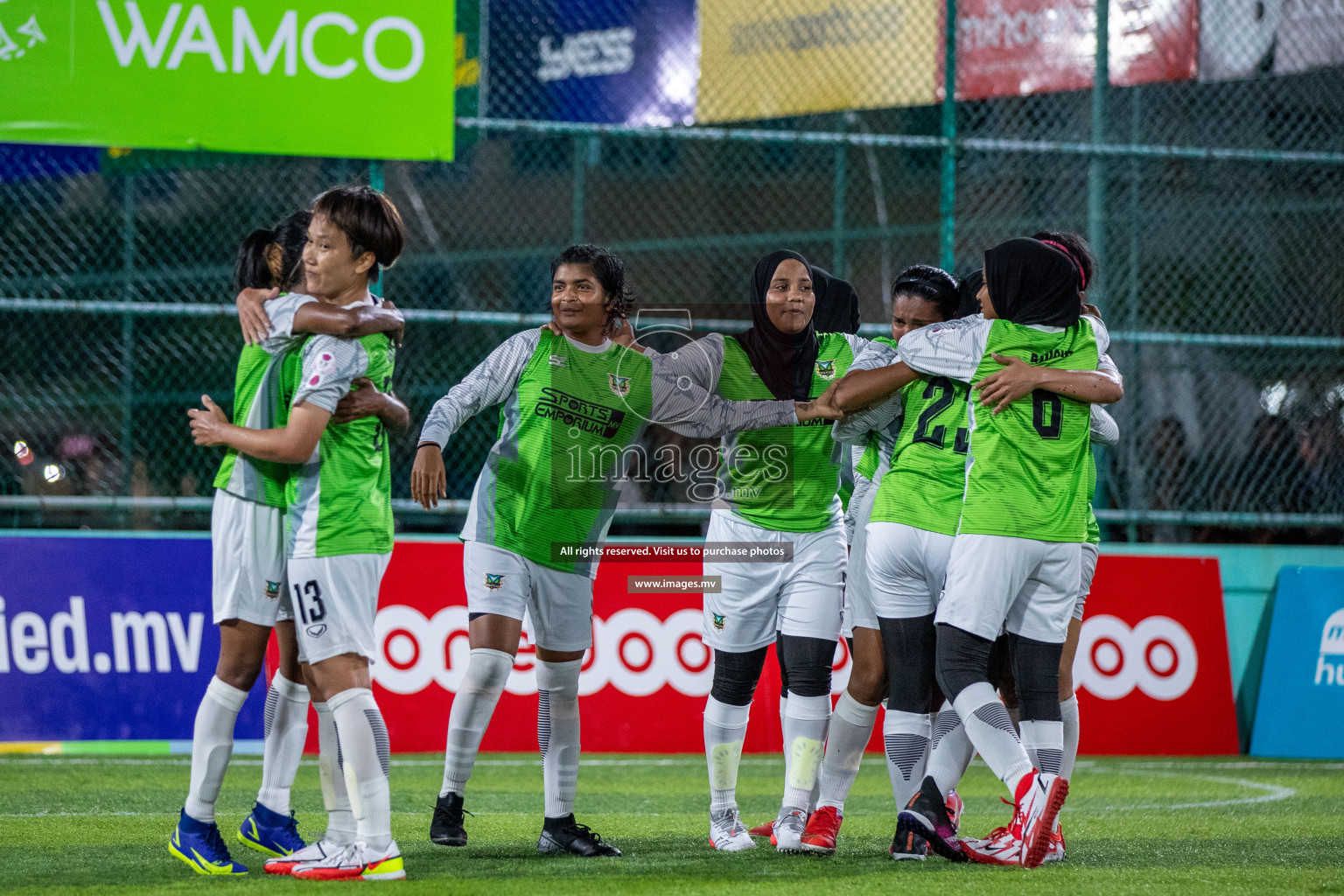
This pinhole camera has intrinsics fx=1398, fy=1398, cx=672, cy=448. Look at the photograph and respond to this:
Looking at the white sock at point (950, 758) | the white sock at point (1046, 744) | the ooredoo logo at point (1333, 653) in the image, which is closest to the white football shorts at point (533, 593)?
the white sock at point (950, 758)

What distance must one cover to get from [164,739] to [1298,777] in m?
6.26

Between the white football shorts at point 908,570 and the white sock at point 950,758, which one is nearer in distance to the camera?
the white football shorts at point 908,570

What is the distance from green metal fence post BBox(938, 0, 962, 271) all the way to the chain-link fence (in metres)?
0.03

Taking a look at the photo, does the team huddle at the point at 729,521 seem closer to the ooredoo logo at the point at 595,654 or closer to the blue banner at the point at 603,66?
the ooredoo logo at the point at 595,654

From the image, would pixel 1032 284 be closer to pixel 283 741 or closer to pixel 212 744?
pixel 283 741

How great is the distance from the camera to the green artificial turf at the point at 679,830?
4.26 metres

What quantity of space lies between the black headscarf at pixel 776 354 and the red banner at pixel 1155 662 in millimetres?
4048

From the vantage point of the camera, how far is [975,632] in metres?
4.48

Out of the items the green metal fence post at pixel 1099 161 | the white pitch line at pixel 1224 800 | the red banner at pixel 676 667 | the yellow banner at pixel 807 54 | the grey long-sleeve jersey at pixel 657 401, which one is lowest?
the white pitch line at pixel 1224 800

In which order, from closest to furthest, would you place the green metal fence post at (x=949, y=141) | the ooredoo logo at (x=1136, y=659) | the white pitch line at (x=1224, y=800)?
the white pitch line at (x=1224, y=800), the ooredoo logo at (x=1136, y=659), the green metal fence post at (x=949, y=141)

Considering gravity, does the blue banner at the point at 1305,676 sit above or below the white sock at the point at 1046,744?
below

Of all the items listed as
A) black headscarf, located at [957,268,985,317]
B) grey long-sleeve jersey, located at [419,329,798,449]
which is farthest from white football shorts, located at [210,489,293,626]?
black headscarf, located at [957,268,985,317]

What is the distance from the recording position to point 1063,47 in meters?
10.6

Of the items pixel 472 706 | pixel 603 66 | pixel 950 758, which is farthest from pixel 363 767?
pixel 603 66
